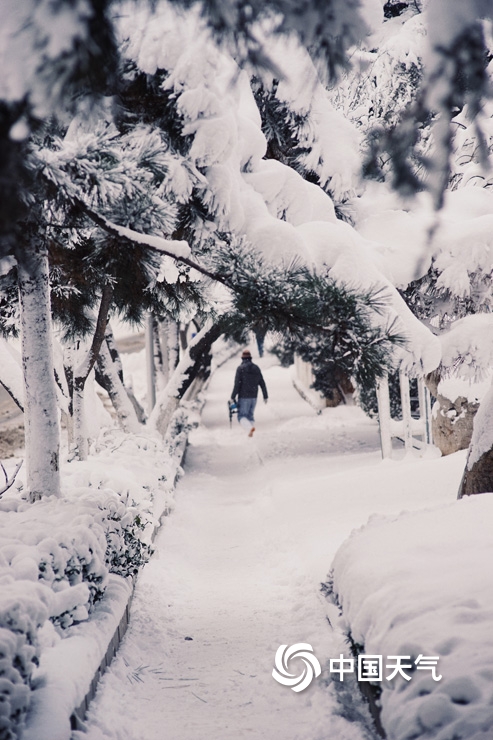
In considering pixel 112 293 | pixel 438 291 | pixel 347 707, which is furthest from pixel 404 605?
pixel 438 291

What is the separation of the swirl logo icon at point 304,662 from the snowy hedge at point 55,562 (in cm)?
119

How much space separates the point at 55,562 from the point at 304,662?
1676 millimetres

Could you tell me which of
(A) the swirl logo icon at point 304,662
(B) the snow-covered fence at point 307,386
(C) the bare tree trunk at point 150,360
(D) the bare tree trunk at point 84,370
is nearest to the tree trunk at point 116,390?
(C) the bare tree trunk at point 150,360

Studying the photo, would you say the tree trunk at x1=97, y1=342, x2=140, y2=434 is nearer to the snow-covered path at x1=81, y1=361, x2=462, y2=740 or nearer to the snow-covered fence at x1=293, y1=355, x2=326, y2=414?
the snow-covered path at x1=81, y1=361, x2=462, y2=740

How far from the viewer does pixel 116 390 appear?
33.0 ft

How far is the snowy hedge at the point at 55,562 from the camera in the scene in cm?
258

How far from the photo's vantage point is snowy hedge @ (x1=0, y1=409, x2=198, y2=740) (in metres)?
2.58

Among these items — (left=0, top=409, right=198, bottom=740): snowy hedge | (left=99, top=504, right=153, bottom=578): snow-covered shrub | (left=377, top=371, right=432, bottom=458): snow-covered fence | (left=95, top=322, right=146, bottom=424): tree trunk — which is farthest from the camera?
(left=377, top=371, right=432, bottom=458): snow-covered fence

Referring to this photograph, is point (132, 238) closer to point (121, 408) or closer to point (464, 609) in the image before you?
point (464, 609)

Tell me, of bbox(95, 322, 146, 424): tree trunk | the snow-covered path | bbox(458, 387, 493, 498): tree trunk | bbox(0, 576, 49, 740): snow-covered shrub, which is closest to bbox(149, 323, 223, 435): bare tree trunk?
bbox(95, 322, 146, 424): tree trunk

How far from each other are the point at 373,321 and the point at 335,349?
355mm

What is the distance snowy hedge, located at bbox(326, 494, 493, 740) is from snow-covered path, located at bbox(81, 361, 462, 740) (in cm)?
49

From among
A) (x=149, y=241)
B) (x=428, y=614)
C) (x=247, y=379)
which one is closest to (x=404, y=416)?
(x=247, y=379)

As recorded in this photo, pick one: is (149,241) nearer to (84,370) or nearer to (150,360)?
(84,370)
